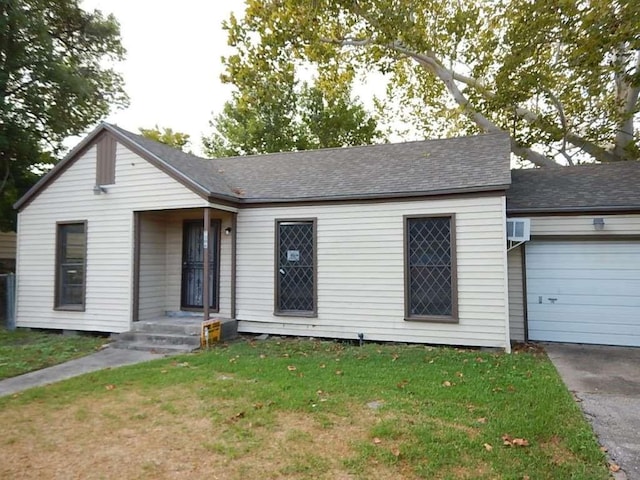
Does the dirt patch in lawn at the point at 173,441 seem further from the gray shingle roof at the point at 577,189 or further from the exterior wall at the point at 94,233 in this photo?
the gray shingle roof at the point at 577,189

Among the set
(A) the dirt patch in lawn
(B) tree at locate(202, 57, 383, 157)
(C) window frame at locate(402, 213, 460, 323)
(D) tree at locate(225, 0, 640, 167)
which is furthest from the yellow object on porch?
(B) tree at locate(202, 57, 383, 157)

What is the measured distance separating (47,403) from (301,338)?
14.9ft

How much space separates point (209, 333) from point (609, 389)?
6047mm

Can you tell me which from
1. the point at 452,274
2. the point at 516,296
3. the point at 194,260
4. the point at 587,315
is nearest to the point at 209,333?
the point at 194,260

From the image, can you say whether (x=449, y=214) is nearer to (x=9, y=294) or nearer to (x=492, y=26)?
(x=492, y=26)

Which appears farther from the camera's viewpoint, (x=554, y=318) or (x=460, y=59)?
(x=460, y=59)

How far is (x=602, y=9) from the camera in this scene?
29.2 feet

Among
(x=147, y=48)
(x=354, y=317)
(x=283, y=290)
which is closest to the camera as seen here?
(x=354, y=317)

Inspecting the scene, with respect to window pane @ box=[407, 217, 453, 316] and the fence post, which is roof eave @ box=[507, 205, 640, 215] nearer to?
window pane @ box=[407, 217, 453, 316]

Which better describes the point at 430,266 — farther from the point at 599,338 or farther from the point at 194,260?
the point at 194,260

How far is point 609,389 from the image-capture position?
16.9 ft

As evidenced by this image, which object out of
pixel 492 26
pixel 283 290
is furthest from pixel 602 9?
pixel 283 290

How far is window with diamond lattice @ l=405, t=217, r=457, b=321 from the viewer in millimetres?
7582

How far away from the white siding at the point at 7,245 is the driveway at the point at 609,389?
15282 mm
